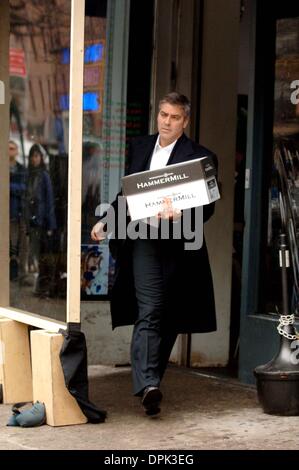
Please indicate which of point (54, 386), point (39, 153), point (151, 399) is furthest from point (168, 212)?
point (39, 153)

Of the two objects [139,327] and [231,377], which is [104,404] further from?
[231,377]

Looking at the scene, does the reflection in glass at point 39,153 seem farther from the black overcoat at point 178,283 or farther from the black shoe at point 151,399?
the black shoe at point 151,399

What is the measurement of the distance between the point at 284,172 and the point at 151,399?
6.06ft

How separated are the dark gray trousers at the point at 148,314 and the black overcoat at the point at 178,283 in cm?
9

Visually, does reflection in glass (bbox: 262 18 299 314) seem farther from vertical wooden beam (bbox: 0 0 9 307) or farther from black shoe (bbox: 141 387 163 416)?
vertical wooden beam (bbox: 0 0 9 307)

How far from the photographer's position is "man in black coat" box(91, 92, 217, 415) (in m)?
6.01

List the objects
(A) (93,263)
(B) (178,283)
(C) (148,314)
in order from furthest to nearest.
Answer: (A) (93,263), (B) (178,283), (C) (148,314)

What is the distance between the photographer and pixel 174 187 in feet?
19.1

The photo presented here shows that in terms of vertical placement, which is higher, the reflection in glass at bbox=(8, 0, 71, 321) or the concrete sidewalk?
the reflection in glass at bbox=(8, 0, 71, 321)

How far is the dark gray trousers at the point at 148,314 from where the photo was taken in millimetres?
5977

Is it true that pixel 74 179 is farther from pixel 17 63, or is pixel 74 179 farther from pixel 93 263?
pixel 17 63

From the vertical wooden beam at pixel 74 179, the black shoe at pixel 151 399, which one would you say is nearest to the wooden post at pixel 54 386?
the vertical wooden beam at pixel 74 179

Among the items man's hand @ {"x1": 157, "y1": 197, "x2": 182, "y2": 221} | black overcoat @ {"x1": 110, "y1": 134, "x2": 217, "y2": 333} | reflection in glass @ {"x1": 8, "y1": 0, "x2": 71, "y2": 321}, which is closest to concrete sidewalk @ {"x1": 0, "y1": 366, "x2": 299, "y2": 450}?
black overcoat @ {"x1": 110, "y1": 134, "x2": 217, "y2": 333}

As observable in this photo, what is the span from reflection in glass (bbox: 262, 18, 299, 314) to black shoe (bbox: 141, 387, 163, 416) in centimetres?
122
